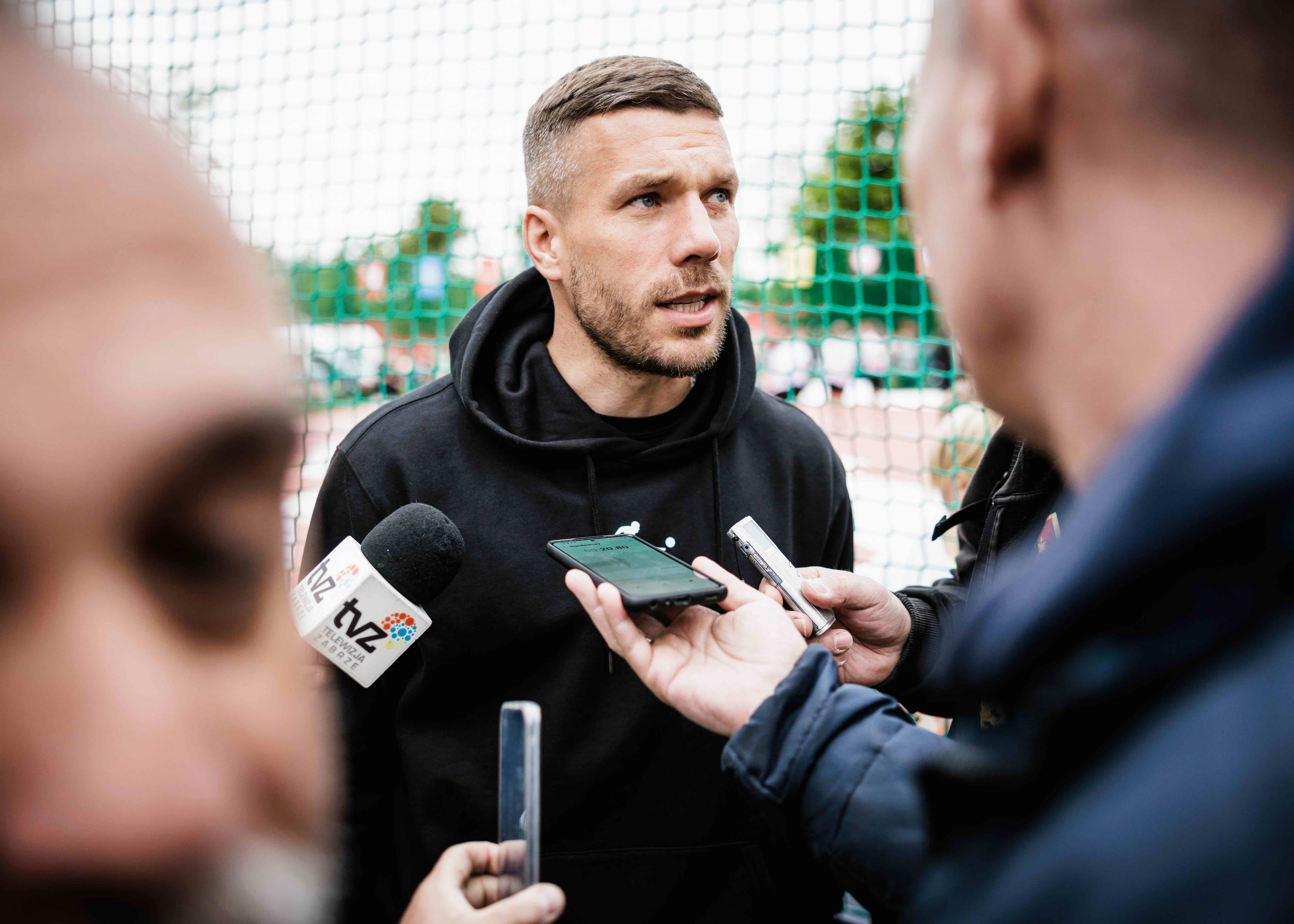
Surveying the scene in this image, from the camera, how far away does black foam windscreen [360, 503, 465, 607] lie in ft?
4.99

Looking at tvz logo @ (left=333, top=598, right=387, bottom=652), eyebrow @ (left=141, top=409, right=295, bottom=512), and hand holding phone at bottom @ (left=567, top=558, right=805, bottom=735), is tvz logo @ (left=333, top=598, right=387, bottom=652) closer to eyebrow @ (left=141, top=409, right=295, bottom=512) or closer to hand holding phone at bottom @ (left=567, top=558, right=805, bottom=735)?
hand holding phone at bottom @ (left=567, top=558, right=805, bottom=735)

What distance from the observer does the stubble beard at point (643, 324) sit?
2213 mm

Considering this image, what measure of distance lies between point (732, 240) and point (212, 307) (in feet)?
6.88

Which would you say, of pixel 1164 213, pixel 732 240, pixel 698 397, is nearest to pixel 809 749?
pixel 1164 213

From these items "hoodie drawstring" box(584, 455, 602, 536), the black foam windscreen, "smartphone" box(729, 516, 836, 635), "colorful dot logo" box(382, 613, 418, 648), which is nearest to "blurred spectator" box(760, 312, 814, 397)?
"hoodie drawstring" box(584, 455, 602, 536)

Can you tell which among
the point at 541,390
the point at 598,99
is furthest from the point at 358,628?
the point at 598,99

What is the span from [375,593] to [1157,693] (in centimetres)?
119

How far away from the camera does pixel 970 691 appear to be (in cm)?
72

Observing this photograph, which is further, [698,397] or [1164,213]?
[698,397]

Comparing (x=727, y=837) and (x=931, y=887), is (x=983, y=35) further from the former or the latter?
(x=727, y=837)

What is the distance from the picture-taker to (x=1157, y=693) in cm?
58

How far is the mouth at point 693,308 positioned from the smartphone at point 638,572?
26.1 inches

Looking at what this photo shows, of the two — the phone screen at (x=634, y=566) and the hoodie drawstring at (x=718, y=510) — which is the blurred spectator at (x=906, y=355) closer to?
the hoodie drawstring at (x=718, y=510)

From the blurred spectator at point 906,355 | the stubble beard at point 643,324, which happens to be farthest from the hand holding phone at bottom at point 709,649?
the blurred spectator at point 906,355
